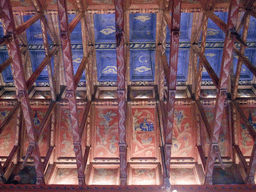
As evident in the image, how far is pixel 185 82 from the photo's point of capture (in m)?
9.07

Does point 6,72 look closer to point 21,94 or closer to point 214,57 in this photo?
point 21,94

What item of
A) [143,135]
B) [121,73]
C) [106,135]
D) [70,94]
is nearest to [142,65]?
[143,135]

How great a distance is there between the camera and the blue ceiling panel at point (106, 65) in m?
8.77

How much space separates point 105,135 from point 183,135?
9.01 ft

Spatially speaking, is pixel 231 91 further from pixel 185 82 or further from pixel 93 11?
pixel 93 11

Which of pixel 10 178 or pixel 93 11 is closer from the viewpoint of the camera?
pixel 93 11

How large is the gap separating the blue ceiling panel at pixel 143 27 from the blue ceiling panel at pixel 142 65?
1.51ft

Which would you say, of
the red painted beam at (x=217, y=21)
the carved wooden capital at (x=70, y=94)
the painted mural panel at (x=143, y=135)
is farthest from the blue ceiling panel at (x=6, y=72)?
the red painted beam at (x=217, y=21)

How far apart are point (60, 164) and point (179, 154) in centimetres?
418

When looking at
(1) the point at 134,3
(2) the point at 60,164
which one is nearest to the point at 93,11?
(1) the point at 134,3

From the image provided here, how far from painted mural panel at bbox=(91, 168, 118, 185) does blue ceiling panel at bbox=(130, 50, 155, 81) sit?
345 centimetres

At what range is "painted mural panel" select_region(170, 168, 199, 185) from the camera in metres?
8.16

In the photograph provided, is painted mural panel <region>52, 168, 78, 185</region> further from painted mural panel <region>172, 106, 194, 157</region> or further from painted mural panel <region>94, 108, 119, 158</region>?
painted mural panel <region>172, 106, 194, 157</region>

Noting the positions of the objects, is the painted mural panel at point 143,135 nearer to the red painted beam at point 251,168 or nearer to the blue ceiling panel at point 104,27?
the blue ceiling panel at point 104,27
